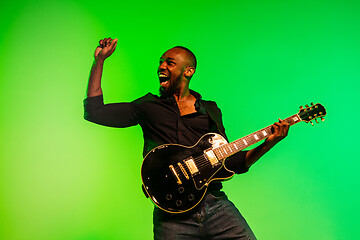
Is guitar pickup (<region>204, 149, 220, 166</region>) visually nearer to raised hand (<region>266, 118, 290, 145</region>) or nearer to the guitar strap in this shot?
the guitar strap

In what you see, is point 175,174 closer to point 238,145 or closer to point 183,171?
point 183,171

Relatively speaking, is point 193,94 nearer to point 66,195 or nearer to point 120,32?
point 120,32

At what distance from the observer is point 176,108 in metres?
2.07

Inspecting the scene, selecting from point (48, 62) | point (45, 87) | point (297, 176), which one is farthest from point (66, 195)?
point (297, 176)

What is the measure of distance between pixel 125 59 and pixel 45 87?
2.16 ft

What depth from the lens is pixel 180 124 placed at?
6.53ft

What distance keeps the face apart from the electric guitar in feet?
1.41

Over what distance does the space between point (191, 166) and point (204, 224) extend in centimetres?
30

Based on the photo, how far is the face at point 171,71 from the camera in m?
2.17

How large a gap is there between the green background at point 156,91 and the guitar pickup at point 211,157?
1.06 m

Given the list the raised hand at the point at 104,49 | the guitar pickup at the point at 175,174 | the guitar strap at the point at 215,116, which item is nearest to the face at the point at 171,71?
the guitar strap at the point at 215,116

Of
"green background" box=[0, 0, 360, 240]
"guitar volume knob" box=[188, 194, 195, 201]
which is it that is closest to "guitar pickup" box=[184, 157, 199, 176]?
"guitar volume knob" box=[188, 194, 195, 201]

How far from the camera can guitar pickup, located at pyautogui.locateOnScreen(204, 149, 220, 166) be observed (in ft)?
6.13

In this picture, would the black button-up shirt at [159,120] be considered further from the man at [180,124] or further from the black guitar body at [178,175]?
the black guitar body at [178,175]
